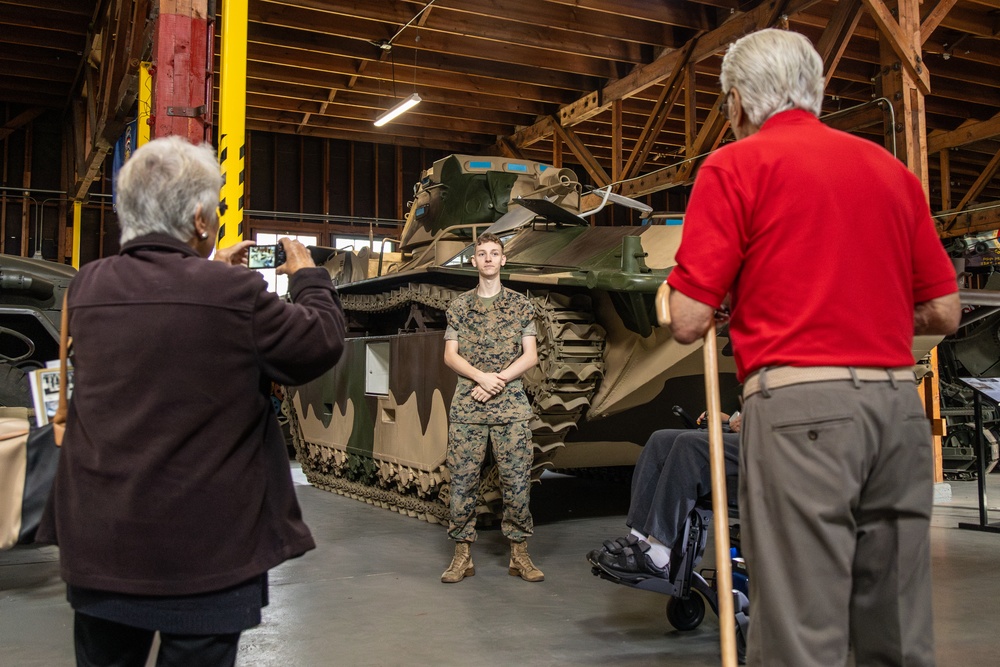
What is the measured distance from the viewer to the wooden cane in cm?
193

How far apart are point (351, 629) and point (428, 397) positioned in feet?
9.26

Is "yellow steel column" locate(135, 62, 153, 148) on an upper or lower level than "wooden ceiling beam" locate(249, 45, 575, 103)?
lower

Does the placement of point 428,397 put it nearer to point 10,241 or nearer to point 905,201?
point 905,201

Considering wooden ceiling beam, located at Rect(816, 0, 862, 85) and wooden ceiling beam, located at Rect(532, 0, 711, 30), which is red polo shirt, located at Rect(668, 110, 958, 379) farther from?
wooden ceiling beam, located at Rect(532, 0, 711, 30)

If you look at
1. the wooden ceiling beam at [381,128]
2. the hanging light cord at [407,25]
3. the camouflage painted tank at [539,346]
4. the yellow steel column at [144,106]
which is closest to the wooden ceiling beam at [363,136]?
the wooden ceiling beam at [381,128]

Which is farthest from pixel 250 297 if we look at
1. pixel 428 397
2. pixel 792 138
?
pixel 428 397

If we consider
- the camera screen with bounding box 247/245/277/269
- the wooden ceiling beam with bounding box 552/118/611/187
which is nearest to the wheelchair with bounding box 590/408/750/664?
the camera screen with bounding box 247/245/277/269

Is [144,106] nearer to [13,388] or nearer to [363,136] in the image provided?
[13,388]

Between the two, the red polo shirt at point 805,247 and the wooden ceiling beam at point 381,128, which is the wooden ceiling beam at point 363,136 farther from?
the red polo shirt at point 805,247

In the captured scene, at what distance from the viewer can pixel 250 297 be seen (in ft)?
5.76

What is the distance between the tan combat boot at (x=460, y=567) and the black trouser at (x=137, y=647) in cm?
299

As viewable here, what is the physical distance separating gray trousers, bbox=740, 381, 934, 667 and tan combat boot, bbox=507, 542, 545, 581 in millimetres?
3034

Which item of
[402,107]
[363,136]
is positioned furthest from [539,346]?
[363,136]

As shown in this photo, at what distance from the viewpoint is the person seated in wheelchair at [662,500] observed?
134 inches
